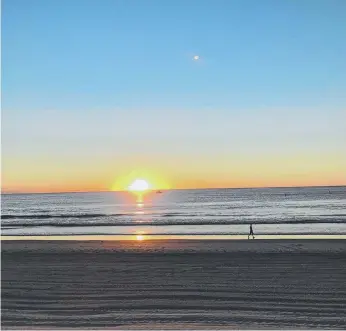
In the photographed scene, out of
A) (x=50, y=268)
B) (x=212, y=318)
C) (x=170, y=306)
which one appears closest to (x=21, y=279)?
(x=50, y=268)

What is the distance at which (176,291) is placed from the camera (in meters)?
9.16

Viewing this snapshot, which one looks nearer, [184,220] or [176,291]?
[176,291]

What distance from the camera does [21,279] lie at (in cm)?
1074

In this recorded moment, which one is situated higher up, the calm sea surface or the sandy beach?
the sandy beach

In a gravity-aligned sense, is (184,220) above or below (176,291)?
below

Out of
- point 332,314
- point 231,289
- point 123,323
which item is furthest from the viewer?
point 231,289

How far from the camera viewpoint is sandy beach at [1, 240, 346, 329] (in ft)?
23.1

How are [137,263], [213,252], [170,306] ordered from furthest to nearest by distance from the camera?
1. [213,252]
2. [137,263]
3. [170,306]

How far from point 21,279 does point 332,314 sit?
6.73 metres

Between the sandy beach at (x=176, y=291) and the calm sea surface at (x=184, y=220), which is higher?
the sandy beach at (x=176, y=291)

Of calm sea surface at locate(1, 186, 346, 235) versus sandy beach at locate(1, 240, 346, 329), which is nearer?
sandy beach at locate(1, 240, 346, 329)

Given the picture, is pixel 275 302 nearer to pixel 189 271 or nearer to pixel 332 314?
pixel 332 314

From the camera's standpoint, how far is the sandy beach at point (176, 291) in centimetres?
703

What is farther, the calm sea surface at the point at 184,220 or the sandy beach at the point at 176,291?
the calm sea surface at the point at 184,220
